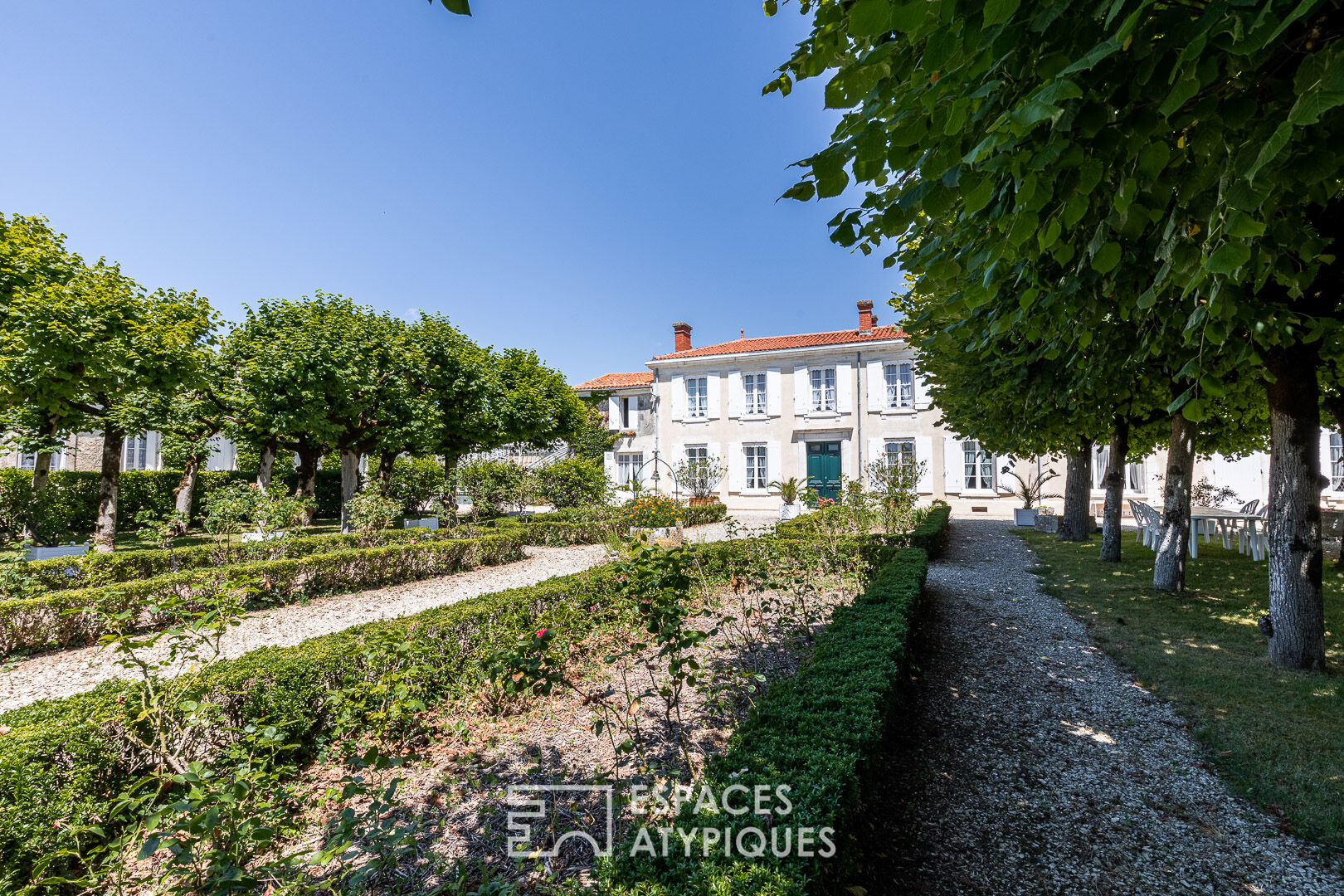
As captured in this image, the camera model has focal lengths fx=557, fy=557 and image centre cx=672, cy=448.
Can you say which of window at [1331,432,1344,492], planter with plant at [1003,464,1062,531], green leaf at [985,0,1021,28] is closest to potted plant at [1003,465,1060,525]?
planter with plant at [1003,464,1062,531]

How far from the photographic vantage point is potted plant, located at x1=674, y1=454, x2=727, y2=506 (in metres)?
18.9

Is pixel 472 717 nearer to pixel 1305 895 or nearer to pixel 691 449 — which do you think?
pixel 1305 895

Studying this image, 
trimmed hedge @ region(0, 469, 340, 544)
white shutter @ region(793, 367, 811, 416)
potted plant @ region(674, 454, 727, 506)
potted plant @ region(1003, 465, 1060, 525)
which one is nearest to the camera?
trimmed hedge @ region(0, 469, 340, 544)

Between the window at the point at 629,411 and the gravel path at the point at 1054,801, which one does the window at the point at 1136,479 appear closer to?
the gravel path at the point at 1054,801

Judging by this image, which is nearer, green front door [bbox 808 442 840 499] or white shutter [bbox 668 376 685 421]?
green front door [bbox 808 442 840 499]

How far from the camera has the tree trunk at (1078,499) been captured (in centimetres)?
1211

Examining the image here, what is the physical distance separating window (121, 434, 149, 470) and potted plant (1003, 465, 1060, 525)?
96.0 ft

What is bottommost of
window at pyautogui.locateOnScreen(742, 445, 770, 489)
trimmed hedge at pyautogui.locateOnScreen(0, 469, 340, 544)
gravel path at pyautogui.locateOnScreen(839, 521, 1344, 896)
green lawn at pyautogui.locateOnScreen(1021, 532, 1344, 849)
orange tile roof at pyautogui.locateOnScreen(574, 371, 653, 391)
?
gravel path at pyautogui.locateOnScreen(839, 521, 1344, 896)

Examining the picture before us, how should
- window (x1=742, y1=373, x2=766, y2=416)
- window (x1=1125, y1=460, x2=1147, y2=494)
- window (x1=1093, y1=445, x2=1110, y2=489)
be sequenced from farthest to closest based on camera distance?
window (x1=742, y1=373, x2=766, y2=416), window (x1=1093, y1=445, x2=1110, y2=489), window (x1=1125, y1=460, x2=1147, y2=494)

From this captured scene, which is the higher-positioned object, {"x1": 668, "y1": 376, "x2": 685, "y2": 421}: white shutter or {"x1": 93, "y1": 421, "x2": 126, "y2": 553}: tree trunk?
{"x1": 668, "y1": 376, "x2": 685, "y2": 421}: white shutter

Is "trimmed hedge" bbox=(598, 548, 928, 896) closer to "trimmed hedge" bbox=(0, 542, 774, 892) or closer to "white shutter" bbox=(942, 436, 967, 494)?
"trimmed hedge" bbox=(0, 542, 774, 892)

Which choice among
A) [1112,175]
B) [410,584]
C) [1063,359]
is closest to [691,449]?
[410,584]

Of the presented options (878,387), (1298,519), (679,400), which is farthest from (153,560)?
(878,387)

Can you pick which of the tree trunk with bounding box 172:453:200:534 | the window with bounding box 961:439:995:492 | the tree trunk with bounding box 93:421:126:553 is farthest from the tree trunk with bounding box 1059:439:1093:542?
the tree trunk with bounding box 172:453:200:534
